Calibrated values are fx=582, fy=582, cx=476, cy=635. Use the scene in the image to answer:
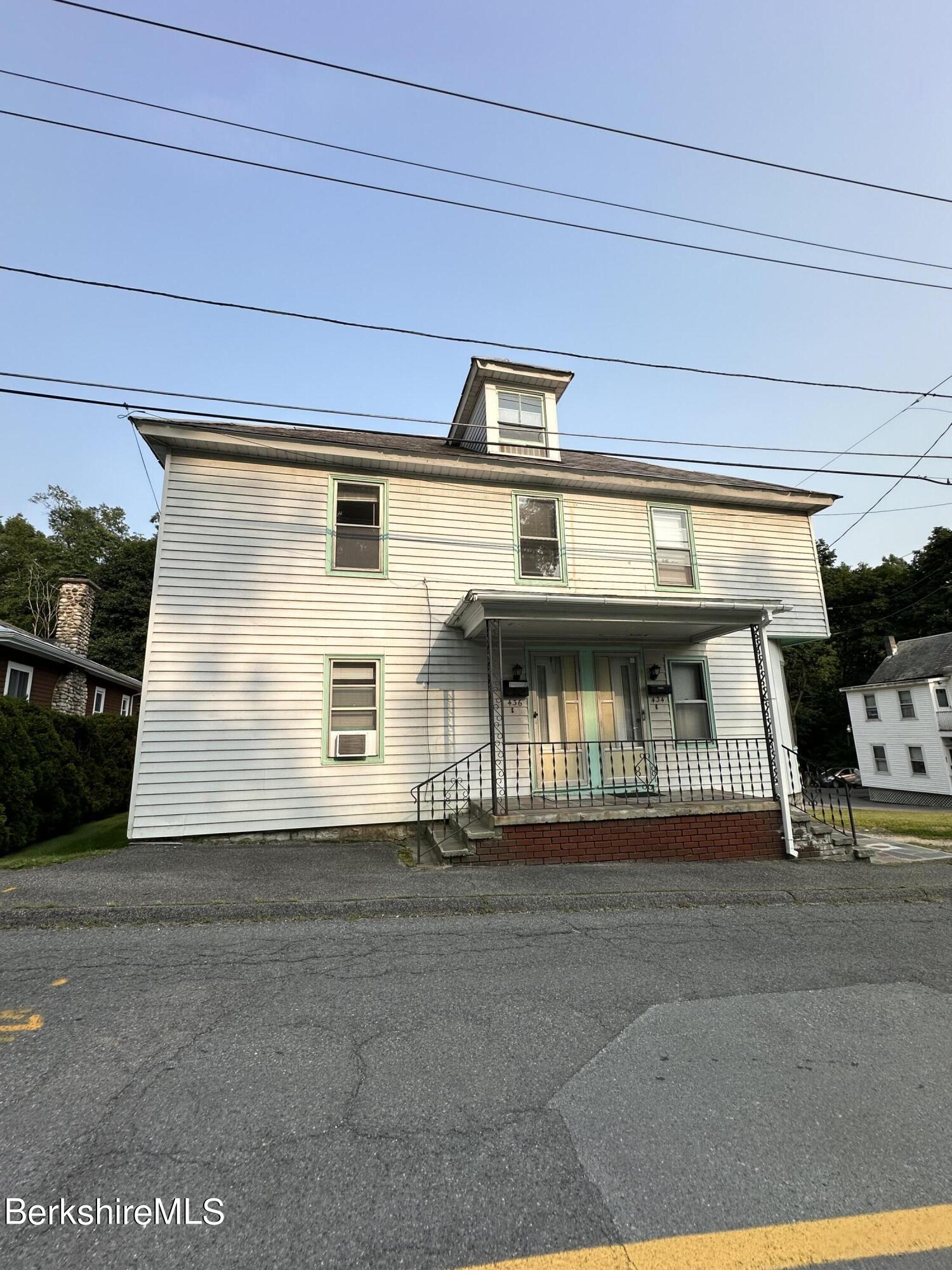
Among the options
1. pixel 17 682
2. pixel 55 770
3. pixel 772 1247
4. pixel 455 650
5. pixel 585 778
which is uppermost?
pixel 17 682

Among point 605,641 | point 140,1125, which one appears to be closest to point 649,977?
point 140,1125

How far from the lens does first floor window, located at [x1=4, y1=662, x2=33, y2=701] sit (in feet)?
41.4

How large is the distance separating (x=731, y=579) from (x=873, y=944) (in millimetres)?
7528

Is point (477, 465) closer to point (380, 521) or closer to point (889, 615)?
point (380, 521)

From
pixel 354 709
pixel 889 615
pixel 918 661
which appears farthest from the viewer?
pixel 889 615

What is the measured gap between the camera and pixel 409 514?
9.80m

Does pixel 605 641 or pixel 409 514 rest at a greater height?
pixel 409 514

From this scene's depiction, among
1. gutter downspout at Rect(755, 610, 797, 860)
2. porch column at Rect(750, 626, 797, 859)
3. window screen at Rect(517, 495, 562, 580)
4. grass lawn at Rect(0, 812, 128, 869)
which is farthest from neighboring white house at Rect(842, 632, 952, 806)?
grass lawn at Rect(0, 812, 128, 869)

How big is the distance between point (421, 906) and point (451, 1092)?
108 inches

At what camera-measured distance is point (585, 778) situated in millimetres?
9633

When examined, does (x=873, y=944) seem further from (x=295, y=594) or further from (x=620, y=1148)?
(x=295, y=594)

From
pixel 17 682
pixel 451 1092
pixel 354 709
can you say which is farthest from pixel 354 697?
pixel 17 682

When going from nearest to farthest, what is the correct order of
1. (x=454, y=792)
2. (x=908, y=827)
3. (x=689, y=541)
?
(x=454, y=792)
(x=689, y=541)
(x=908, y=827)

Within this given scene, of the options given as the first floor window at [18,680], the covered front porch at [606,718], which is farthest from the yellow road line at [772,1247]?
the first floor window at [18,680]
